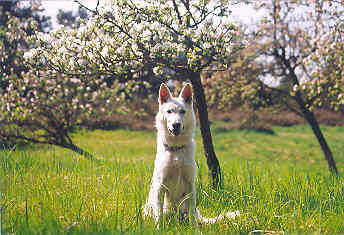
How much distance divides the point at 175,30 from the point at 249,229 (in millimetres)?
3508

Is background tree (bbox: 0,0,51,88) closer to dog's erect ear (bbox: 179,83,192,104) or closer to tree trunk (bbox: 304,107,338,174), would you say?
dog's erect ear (bbox: 179,83,192,104)

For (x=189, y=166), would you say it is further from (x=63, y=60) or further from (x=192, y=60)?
(x=63, y=60)

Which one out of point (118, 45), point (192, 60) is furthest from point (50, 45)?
point (192, 60)

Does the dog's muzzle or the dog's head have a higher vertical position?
the dog's head

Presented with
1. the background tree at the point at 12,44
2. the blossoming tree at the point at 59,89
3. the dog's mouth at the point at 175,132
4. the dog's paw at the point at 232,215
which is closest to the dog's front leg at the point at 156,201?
the dog's mouth at the point at 175,132

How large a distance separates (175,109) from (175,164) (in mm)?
786

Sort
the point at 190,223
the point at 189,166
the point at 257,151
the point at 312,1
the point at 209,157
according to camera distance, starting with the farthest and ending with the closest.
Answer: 1. the point at 257,151
2. the point at 312,1
3. the point at 209,157
4. the point at 189,166
5. the point at 190,223

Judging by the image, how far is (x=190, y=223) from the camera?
3.88 metres

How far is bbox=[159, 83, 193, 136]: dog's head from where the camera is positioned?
13.2 ft

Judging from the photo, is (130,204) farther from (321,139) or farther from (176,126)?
(321,139)

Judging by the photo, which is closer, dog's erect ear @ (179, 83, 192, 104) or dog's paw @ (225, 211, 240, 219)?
dog's paw @ (225, 211, 240, 219)

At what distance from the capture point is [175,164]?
4.24 meters

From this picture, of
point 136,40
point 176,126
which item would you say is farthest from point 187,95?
point 136,40

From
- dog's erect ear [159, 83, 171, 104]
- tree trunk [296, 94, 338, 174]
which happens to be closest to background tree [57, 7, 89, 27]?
dog's erect ear [159, 83, 171, 104]
